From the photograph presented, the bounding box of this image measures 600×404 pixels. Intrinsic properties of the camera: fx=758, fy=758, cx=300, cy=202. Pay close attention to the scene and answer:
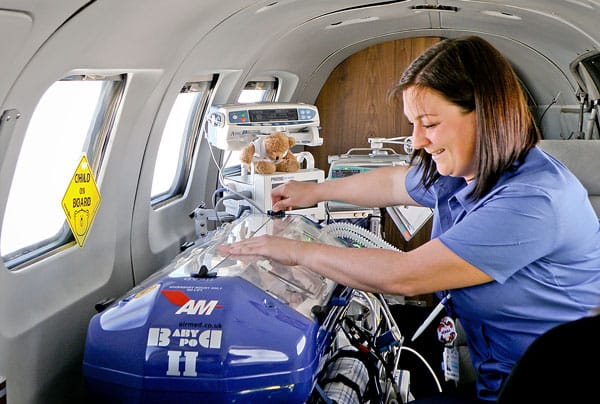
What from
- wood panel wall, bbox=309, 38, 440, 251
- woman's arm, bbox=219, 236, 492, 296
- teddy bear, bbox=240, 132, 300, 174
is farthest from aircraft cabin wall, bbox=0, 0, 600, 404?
wood panel wall, bbox=309, 38, 440, 251

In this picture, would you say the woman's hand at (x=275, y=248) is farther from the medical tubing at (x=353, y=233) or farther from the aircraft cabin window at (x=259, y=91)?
the aircraft cabin window at (x=259, y=91)

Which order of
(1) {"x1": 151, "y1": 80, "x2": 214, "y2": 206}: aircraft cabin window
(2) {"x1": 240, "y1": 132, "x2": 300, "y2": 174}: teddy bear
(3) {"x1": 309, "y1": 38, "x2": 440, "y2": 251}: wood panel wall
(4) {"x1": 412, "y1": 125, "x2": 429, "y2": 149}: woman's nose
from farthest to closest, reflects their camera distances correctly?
(3) {"x1": 309, "y1": 38, "x2": 440, "y2": 251}: wood panel wall, (1) {"x1": 151, "y1": 80, "x2": 214, "y2": 206}: aircraft cabin window, (2) {"x1": 240, "y1": 132, "x2": 300, "y2": 174}: teddy bear, (4) {"x1": 412, "y1": 125, "x2": 429, "y2": 149}: woman's nose

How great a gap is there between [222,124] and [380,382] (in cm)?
160

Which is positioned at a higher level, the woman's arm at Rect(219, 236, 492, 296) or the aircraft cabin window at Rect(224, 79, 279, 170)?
the aircraft cabin window at Rect(224, 79, 279, 170)

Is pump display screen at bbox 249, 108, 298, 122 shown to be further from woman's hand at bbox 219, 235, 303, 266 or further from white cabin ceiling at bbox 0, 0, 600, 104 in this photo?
woman's hand at bbox 219, 235, 303, 266

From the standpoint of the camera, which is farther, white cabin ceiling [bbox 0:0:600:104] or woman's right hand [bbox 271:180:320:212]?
woman's right hand [bbox 271:180:320:212]

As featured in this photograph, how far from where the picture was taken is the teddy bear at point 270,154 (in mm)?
3887

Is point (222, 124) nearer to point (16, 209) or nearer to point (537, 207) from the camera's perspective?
point (16, 209)

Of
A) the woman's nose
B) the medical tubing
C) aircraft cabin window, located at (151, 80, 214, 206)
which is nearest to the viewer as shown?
the woman's nose

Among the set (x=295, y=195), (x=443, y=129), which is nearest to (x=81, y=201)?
(x=295, y=195)

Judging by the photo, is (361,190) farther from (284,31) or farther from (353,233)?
(284,31)

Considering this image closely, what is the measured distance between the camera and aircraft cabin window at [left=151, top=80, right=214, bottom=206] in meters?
4.70

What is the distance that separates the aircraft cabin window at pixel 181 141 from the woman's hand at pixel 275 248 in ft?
7.44

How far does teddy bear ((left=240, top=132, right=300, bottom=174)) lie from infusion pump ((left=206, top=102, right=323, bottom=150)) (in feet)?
0.19
